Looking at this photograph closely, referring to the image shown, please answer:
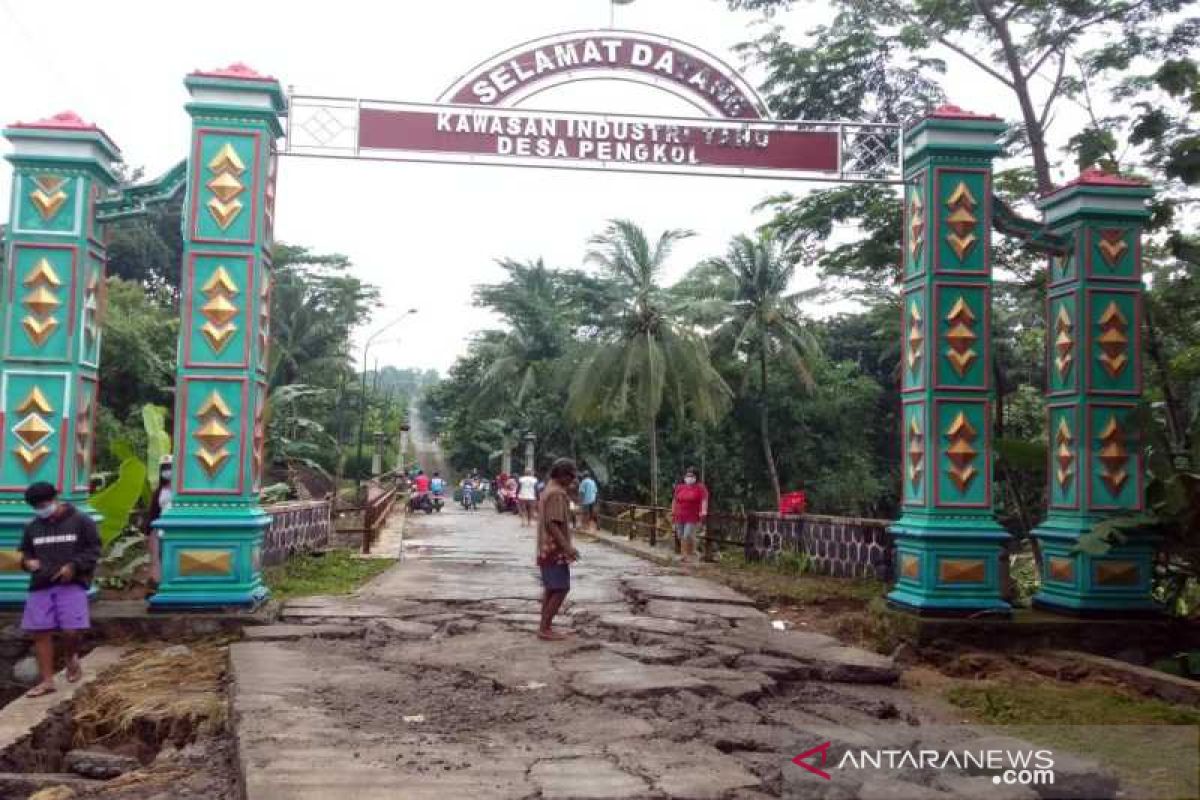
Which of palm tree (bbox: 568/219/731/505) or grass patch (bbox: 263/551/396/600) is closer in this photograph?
grass patch (bbox: 263/551/396/600)

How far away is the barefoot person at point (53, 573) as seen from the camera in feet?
20.9

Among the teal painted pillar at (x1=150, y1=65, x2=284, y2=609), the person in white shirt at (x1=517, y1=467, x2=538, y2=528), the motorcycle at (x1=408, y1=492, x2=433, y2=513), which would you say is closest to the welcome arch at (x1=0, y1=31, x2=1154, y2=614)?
the teal painted pillar at (x1=150, y1=65, x2=284, y2=609)

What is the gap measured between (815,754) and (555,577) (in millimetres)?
3282

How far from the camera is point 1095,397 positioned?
8305 millimetres

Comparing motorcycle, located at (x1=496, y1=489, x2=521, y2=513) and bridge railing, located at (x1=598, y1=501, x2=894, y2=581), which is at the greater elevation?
bridge railing, located at (x1=598, y1=501, x2=894, y2=581)

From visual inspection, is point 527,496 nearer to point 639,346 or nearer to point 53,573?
point 639,346

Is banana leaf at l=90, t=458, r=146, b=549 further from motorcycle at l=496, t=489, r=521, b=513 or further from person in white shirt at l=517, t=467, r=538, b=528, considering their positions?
motorcycle at l=496, t=489, r=521, b=513

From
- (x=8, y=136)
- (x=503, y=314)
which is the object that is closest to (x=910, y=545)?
(x=8, y=136)

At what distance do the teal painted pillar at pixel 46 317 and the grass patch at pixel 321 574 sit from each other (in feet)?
7.28

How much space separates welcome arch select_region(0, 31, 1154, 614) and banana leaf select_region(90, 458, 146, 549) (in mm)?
1116

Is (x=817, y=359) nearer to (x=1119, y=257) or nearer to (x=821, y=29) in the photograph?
(x=821, y=29)

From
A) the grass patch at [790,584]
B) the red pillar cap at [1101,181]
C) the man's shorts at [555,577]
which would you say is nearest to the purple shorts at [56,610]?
the man's shorts at [555,577]

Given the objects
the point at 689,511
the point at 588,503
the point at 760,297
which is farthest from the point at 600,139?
the point at 760,297

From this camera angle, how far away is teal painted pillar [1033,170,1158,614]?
808 centimetres
